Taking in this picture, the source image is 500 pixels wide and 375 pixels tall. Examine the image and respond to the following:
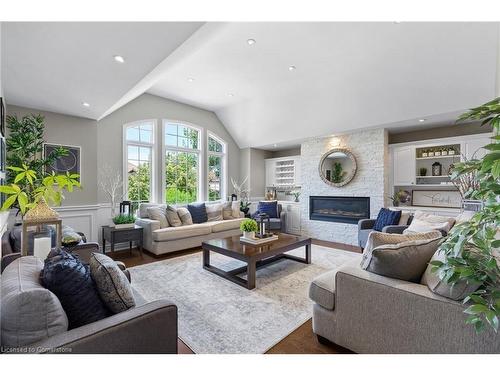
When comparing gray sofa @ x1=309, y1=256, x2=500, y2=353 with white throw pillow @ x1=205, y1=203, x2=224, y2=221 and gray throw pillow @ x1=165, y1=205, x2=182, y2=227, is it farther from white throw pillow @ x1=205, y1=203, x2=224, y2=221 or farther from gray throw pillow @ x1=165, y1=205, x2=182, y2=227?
white throw pillow @ x1=205, y1=203, x2=224, y2=221

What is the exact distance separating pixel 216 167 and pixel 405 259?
538 centimetres

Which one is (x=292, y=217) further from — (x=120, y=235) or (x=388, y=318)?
→ (x=388, y=318)

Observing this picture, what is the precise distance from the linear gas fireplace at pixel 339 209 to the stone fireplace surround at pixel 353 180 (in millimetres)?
89

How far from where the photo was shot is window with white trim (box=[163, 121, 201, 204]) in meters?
5.45

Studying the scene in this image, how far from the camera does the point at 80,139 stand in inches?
160

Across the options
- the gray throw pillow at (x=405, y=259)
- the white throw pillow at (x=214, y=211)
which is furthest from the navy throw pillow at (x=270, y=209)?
the gray throw pillow at (x=405, y=259)

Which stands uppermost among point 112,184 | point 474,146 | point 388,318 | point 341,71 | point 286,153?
point 341,71

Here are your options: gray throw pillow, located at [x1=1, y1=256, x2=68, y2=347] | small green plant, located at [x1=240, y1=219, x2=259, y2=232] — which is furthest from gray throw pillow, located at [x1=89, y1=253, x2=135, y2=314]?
small green plant, located at [x1=240, y1=219, x2=259, y2=232]

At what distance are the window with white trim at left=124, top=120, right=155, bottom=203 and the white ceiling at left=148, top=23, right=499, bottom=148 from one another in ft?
2.83

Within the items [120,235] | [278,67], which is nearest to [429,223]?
[278,67]

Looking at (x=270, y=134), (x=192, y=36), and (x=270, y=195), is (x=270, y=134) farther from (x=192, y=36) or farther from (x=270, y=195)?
(x=192, y=36)

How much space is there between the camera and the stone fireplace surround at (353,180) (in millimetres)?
4695
